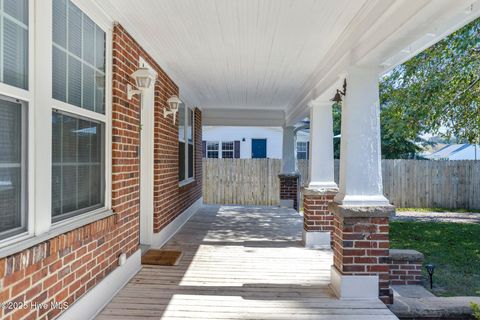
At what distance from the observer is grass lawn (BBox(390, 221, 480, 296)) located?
18.4ft

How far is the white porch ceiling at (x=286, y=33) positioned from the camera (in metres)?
3.02

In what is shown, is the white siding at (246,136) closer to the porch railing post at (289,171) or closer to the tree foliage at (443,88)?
the porch railing post at (289,171)

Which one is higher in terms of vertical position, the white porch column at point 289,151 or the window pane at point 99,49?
the window pane at point 99,49

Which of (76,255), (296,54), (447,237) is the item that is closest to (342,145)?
(296,54)

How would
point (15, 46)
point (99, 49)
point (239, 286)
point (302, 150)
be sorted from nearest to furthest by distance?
→ point (15, 46) < point (99, 49) < point (239, 286) < point (302, 150)

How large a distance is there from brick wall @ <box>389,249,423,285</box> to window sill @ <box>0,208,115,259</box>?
3699 mm

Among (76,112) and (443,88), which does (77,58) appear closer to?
(76,112)

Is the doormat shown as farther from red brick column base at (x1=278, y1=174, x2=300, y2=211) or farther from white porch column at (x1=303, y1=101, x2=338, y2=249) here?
red brick column base at (x1=278, y1=174, x2=300, y2=211)

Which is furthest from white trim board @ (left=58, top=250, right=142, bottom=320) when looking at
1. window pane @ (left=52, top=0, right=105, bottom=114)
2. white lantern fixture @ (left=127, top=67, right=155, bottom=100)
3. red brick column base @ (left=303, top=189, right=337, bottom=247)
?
red brick column base @ (left=303, top=189, right=337, bottom=247)

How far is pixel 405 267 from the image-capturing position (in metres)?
5.34

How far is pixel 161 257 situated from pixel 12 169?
10.7 feet

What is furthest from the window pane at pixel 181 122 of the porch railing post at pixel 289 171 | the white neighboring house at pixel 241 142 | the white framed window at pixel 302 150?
the white framed window at pixel 302 150

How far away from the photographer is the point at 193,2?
3594 millimetres

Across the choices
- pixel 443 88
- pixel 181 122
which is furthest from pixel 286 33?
pixel 443 88
